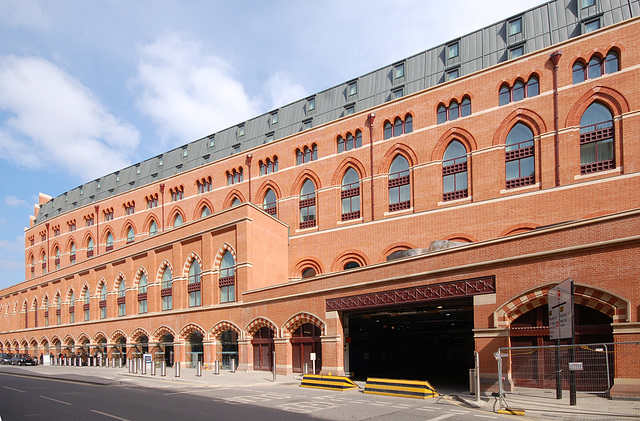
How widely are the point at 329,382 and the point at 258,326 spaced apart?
10.8 meters

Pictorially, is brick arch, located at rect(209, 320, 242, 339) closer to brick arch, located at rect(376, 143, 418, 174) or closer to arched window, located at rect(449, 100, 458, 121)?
brick arch, located at rect(376, 143, 418, 174)

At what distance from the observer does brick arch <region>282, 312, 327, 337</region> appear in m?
27.6

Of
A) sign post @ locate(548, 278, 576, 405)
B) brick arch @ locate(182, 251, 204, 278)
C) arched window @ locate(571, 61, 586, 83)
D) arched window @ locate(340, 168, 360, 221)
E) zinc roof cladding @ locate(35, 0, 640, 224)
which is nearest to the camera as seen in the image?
sign post @ locate(548, 278, 576, 405)

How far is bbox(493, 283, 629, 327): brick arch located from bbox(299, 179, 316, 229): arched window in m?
19.7

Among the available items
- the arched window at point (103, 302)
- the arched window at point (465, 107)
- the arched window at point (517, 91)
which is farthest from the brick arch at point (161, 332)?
the arched window at point (517, 91)

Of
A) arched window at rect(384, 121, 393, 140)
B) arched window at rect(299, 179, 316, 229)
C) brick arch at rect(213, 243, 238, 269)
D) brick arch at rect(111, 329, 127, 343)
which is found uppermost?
arched window at rect(384, 121, 393, 140)

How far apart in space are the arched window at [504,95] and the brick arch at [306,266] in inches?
634

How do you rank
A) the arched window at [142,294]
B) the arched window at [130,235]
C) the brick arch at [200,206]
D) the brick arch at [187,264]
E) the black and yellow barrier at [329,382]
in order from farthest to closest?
the arched window at [130,235] → the brick arch at [200,206] → the arched window at [142,294] → the brick arch at [187,264] → the black and yellow barrier at [329,382]

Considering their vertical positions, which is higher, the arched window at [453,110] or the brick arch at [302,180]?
the arched window at [453,110]

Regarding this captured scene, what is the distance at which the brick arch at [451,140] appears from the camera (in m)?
30.6

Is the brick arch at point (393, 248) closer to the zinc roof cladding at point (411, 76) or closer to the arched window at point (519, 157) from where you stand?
the arched window at point (519, 157)

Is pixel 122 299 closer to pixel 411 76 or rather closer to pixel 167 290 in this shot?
pixel 167 290

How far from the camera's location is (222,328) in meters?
35.2

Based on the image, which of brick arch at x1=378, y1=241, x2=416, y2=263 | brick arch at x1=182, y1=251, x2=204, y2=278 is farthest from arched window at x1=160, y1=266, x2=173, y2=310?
brick arch at x1=378, y1=241, x2=416, y2=263
